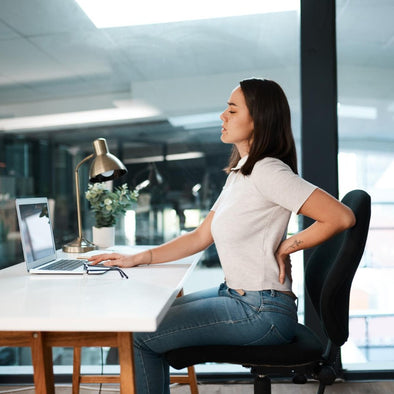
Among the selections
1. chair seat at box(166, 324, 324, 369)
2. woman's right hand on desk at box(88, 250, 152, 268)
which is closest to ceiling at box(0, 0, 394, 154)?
woman's right hand on desk at box(88, 250, 152, 268)

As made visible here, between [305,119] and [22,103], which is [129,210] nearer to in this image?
[22,103]

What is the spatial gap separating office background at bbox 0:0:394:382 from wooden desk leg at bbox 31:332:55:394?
4.93 feet

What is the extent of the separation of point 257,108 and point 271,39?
1.22 meters

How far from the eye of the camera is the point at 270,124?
1591 millimetres

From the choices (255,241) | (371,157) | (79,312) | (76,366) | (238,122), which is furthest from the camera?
(371,157)

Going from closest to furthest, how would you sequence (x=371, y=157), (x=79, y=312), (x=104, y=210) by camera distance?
1. (x=79, y=312)
2. (x=104, y=210)
3. (x=371, y=157)

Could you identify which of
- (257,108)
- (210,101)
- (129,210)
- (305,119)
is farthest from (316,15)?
(129,210)

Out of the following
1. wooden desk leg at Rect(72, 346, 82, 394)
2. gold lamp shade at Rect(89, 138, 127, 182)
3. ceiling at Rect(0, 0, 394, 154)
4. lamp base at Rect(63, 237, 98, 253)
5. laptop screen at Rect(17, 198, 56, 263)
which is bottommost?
wooden desk leg at Rect(72, 346, 82, 394)

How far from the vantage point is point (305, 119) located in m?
2.59

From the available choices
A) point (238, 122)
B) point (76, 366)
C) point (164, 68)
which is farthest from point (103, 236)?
point (238, 122)

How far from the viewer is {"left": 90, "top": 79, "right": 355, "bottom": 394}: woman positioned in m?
1.45

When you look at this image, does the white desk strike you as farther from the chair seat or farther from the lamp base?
the lamp base

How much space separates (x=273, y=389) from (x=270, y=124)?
4.90 ft

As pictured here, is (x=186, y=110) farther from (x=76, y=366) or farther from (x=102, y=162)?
(x=76, y=366)
